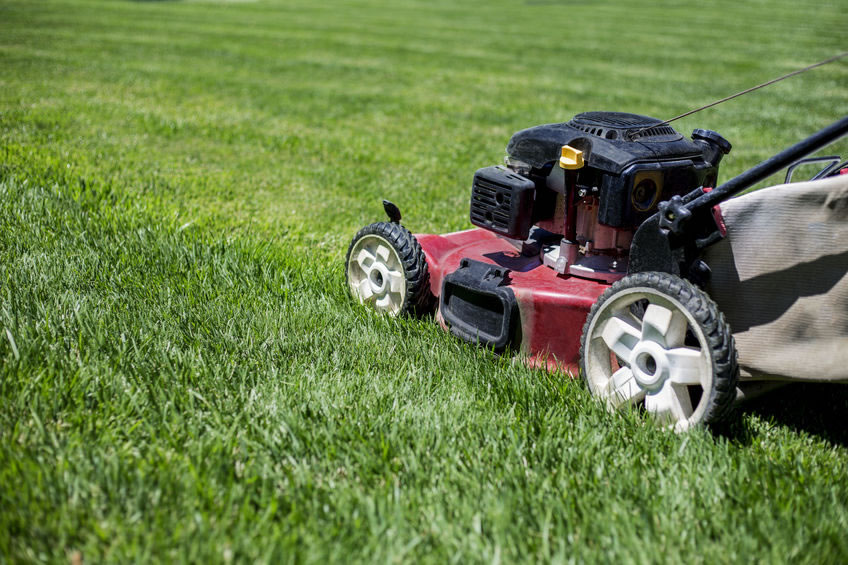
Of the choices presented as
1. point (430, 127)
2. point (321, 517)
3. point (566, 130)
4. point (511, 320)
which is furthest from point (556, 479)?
point (430, 127)

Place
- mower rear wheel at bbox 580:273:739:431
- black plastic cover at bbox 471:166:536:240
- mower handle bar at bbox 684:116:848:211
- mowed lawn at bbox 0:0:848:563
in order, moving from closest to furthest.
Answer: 1. mowed lawn at bbox 0:0:848:563
2. mower handle bar at bbox 684:116:848:211
3. mower rear wheel at bbox 580:273:739:431
4. black plastic cover at bbox 471:166:536:240

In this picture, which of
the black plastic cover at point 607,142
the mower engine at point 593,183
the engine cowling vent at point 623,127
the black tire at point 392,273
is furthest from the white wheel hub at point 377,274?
the engine cowling vent at point 623,127

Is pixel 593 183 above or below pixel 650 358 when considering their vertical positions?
above

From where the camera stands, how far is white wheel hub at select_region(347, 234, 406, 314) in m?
3.26

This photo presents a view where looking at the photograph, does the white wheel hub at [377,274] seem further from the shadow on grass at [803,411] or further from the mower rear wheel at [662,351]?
the shadow on grass at [803,411]

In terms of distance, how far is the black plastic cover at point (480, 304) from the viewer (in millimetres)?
2867

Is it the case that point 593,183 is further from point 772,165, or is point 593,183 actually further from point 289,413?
point 289,413

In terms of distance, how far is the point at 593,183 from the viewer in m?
2.90

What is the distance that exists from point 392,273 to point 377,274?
0.40 ft

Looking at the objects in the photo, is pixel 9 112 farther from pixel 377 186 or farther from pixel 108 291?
pixel 108 291

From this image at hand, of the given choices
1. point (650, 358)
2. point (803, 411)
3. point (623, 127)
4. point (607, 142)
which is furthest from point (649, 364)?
point (623, 127)

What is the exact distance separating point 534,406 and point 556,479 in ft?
1.39

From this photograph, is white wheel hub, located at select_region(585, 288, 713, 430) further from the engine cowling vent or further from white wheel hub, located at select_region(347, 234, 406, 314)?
white wheel hub, located at select_region(347, 234, 406, 314)

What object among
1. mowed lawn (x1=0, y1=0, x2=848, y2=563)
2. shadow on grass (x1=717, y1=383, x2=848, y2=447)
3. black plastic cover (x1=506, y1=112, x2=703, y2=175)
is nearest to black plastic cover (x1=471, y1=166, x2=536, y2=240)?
black plastic cover (x1=506, y1=112, x2=703, y2=175)
